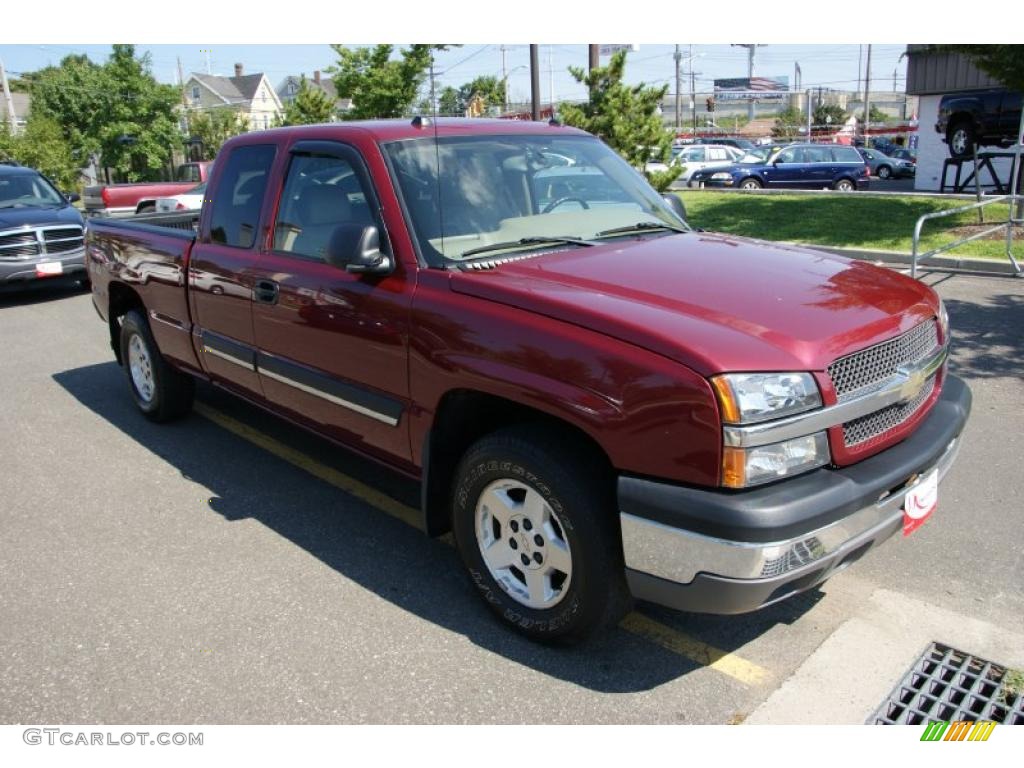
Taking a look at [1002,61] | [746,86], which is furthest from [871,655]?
[746,86]

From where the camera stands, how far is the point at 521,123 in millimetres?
4480

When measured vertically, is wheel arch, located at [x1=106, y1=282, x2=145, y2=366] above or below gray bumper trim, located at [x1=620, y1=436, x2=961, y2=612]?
above

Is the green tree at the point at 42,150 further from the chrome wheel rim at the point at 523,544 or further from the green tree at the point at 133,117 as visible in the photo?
the chrome wheel rim at the point at 523,544

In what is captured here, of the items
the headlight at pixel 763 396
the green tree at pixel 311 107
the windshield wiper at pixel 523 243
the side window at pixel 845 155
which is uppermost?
the green tree at pixel 311 107

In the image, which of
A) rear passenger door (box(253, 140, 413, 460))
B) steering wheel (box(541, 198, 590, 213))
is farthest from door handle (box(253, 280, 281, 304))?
steering wheel (box(541, 198, 590, 213))

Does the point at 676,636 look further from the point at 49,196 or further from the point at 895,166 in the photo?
the point at 895,166

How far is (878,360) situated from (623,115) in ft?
42.4

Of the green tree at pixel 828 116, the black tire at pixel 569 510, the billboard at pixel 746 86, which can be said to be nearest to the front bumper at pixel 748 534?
the black tire at pixel 569 510

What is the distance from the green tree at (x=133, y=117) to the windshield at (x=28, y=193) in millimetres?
19602

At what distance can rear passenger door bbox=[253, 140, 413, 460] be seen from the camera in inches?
141

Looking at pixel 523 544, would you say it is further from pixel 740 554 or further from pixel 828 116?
pixel 828 116

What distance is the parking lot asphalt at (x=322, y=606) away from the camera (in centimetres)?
300

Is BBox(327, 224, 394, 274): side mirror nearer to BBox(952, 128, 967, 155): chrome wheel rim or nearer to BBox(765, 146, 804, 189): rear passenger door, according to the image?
BBox(765, 146, 804, 189): rear passenger door

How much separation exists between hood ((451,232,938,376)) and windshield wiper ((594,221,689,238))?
126mm
